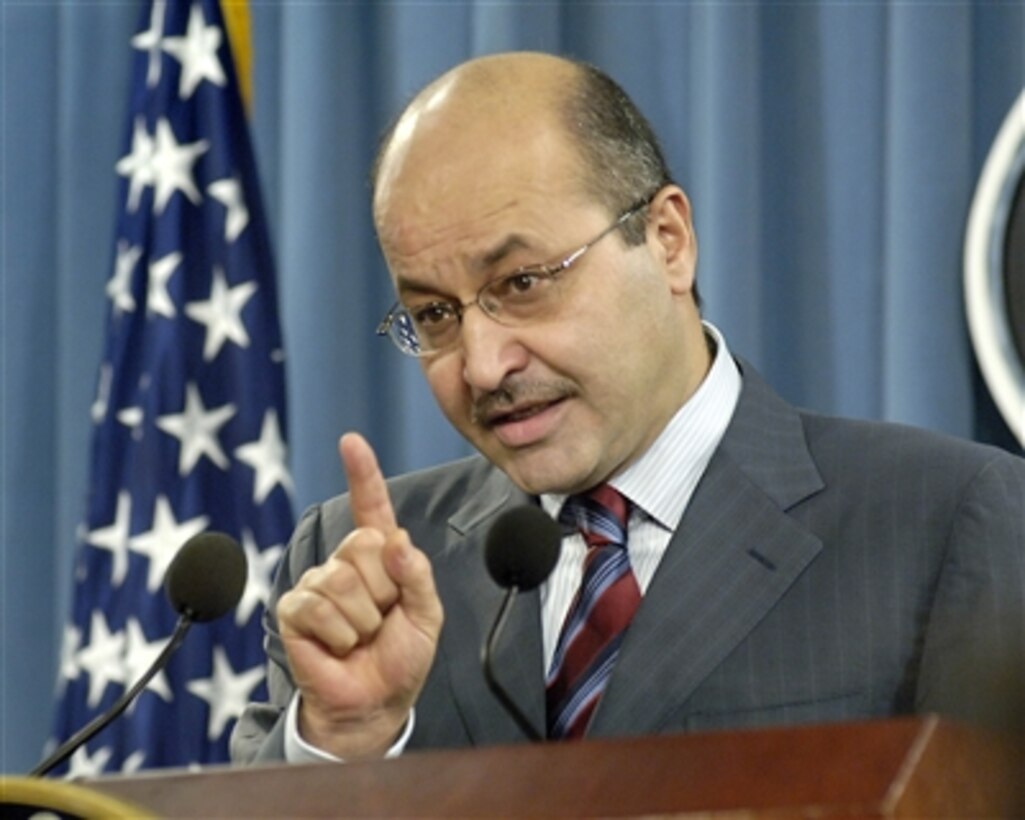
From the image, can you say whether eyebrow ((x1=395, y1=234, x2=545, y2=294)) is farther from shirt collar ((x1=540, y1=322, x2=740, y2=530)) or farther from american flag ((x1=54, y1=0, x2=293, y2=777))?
american flag ((x1=54, y1=0, x2=293, y2=777))

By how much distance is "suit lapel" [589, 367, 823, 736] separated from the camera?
191 cm

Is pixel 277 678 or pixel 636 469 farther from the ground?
pixel 636 469

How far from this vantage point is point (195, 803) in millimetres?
1086

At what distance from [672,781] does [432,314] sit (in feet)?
3.92

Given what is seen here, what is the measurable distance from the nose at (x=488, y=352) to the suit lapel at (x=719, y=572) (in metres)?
0.25

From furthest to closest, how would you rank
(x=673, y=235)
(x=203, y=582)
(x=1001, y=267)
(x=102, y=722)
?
(x=1001, y=267) < (x=673, y=235) < (x=203, y=582) < (x=102, y=722)

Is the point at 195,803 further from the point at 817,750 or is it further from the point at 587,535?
the point at 587,535

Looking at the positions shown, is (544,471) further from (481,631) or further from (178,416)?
(178,416)

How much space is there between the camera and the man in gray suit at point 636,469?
191 cm

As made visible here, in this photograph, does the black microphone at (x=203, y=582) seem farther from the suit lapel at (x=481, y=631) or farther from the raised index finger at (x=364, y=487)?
the suit lapel at (x=481, y=631)

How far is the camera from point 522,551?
1671 millimetres

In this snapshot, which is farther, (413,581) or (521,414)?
(521,414)

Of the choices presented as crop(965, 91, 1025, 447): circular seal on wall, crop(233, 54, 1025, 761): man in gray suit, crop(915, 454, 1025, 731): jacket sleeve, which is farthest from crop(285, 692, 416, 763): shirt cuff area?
crop(965, 91, 1025, 447): circular seal on wall

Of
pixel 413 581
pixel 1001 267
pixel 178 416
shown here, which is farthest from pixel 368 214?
pixel 413 581
